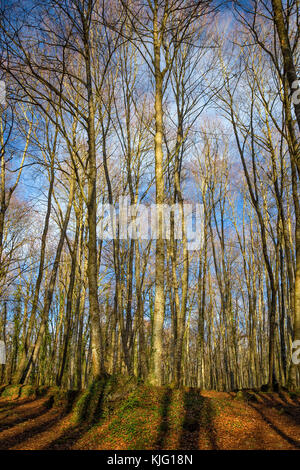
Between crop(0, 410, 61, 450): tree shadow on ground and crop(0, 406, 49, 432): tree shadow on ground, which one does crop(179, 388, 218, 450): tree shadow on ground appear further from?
crop(0, 406, 49, 432): tree shadow on ground

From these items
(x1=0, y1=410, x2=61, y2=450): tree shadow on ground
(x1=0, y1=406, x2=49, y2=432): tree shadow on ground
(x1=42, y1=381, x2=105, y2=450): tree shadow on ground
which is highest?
(x1=42, y1=381, x2=105, y2=450): tree shadow on ground

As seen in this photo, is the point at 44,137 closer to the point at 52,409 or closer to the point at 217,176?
the point at 217,176

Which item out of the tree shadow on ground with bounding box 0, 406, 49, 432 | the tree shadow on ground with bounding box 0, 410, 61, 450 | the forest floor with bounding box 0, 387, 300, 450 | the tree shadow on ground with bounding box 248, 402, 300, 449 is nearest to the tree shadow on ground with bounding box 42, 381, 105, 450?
the forest floor with bounding box 0, 387, 300, 450

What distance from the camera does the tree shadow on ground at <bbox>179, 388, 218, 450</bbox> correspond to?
11.1 feet

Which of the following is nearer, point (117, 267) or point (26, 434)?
point (26, 434)

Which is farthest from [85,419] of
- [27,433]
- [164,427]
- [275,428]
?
[275,428]

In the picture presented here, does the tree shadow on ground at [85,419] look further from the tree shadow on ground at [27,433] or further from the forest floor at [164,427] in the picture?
the tree shadow on ground at [27,433]

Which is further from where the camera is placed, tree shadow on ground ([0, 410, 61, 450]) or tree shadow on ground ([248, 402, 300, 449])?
tree shadow on ground ([0, 410, 61, 450])

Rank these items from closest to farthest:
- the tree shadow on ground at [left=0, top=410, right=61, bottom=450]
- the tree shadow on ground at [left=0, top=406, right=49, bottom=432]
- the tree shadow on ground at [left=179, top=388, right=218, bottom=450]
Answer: the tree shadow on ground at [left=179, top=388, right=218, bottom=450], the tree shadow on ground at [left=0, top=410, right=61, bottom=450], the tree shadow on ground at [left=0, top=406, right=49, bottom=432]

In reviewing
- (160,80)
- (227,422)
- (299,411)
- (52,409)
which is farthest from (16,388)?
(160,80)

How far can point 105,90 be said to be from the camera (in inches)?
396

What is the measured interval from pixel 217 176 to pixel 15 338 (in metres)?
10.8

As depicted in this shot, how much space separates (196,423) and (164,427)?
490 mm

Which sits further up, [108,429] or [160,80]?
[160,80]
